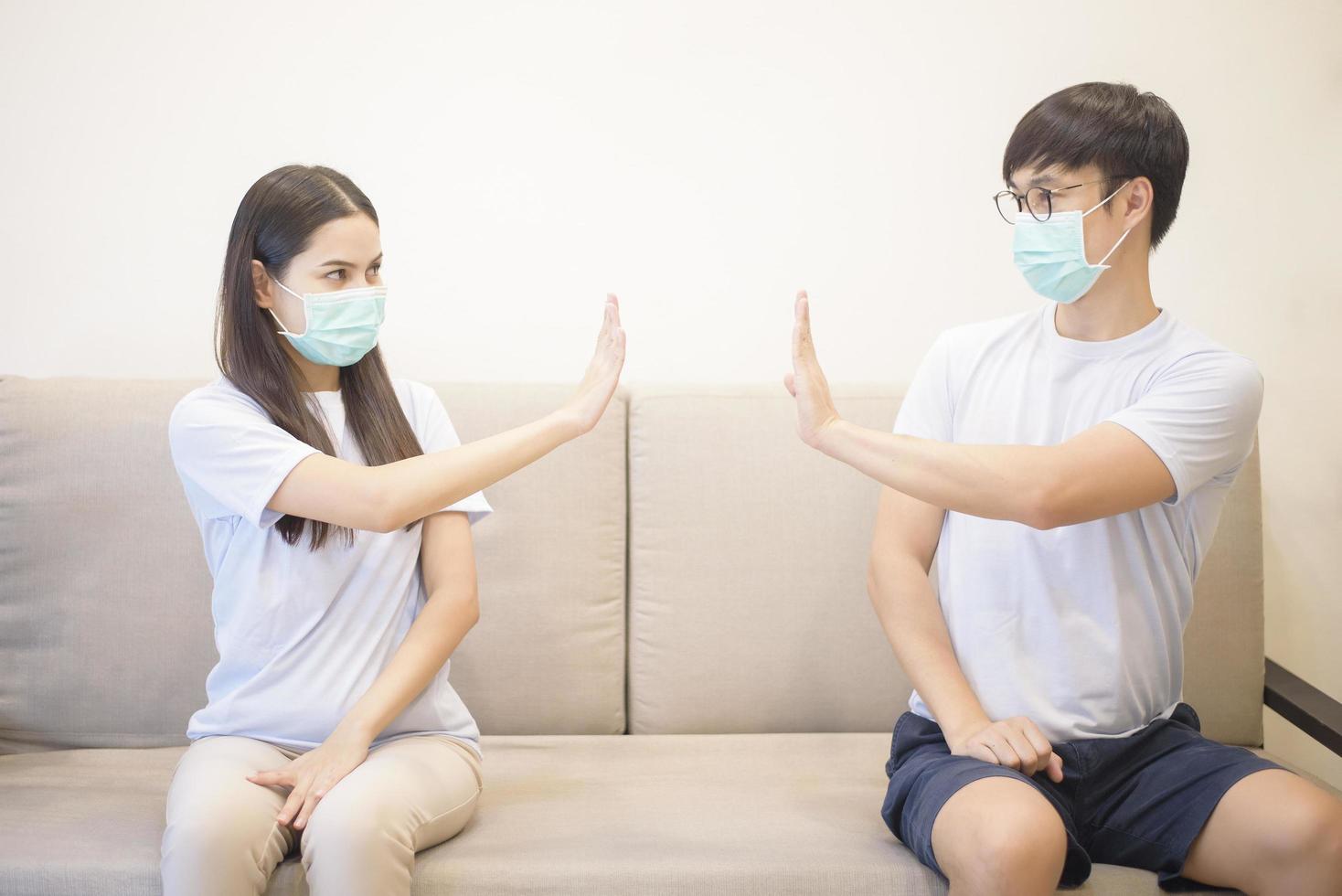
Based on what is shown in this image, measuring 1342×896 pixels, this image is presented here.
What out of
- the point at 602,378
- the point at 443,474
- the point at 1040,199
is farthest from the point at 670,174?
the point at 443,474

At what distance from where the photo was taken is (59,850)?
4.39 feet

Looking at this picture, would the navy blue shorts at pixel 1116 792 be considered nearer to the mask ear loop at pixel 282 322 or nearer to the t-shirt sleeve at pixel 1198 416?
the t-shirt sleeve at pixel 1198 416

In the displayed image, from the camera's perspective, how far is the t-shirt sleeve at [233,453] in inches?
55.9

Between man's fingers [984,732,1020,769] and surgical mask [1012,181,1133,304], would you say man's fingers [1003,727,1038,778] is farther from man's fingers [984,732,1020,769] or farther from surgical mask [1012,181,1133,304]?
surgical mask [1012,181,1133,304]

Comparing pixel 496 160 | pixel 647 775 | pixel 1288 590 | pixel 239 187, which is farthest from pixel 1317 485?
pixel 239 187

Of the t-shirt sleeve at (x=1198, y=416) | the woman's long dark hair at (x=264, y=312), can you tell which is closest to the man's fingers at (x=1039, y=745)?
the t-shirt sleeve at (x=1198, y=416)

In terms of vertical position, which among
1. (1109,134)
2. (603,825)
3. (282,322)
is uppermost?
(1109,134)

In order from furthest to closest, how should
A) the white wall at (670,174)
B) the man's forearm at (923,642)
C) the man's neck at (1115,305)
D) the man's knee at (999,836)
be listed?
1. the white wall at (670,174)
2. the man's neck at (1115,305)
3. the man's forearm at (923,642)
4. the man's knee at (999,836)

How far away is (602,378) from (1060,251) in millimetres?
658

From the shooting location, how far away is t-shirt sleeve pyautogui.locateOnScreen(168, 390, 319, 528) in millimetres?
1420

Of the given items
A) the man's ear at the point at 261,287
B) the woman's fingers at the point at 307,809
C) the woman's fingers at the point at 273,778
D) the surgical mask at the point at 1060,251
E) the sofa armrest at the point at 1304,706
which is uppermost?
the surgical mask at the point at 1060,251

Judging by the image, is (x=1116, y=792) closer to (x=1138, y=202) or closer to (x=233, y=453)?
(x=1138, y=202)

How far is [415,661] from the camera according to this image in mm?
1459

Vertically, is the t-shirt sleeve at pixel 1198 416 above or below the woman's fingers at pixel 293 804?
above
